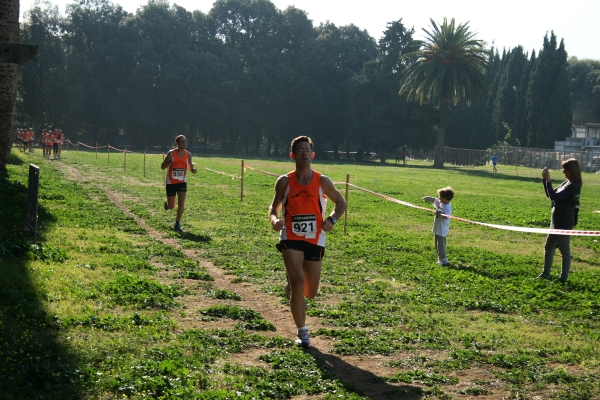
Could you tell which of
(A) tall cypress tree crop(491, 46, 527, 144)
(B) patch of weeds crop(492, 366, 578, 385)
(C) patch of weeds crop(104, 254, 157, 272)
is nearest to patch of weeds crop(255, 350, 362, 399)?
(B) patch of weeds crop(492, 366, 578, 385)

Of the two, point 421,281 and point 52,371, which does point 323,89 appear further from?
point 52,371

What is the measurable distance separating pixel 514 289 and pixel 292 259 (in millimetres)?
4873

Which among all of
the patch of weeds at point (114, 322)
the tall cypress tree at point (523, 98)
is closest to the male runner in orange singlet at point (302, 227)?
the patch of weeds at point (114, 322)

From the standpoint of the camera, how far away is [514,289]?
1069 centimetres

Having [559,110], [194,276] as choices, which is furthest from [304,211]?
[559,110]

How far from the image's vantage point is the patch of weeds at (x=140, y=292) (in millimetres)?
8500

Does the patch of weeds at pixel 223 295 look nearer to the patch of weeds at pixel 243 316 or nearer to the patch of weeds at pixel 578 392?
the patch of weeds at pixel 243 316

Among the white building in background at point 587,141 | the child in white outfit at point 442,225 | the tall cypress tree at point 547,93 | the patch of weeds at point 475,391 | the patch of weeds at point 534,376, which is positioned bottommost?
the patch of weeds at point 475,391

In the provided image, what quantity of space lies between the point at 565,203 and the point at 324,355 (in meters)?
5.80

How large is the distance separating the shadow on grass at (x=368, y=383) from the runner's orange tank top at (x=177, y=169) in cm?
921

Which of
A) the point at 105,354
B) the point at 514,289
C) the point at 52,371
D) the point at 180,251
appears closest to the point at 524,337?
the point at 514,289

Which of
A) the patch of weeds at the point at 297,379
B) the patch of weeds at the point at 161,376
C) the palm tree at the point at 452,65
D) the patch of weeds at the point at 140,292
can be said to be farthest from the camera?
the palm tree at the point at 452,65

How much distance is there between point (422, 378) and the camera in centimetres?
636

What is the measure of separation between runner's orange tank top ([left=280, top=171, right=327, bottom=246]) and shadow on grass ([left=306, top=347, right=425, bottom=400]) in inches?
46.0
